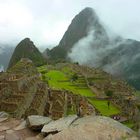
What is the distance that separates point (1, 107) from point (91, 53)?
175591 mm

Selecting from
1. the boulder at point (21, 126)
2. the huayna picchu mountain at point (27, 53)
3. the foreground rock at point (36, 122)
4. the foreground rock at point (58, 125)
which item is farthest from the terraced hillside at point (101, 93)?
the huayna picchu mountain at point (27, 53)

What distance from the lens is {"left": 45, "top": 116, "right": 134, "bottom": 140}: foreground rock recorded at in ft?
29.2

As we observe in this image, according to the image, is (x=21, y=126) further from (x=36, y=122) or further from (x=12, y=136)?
(x=12, y=136)

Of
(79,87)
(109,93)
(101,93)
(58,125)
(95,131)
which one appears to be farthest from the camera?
(79,87)

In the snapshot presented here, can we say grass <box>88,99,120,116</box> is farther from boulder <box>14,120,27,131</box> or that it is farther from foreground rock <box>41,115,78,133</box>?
foreground rock <box>41,115,78,133</box>

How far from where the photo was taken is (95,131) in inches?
359

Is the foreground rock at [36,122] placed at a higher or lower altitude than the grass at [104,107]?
higher

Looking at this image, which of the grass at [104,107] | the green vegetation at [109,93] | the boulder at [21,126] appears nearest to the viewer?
the boulder at [21,126]

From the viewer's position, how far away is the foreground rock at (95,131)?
29.2ft

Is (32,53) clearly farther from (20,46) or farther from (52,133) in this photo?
(52,133)

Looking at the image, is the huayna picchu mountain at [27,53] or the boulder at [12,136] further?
the huayna picchu mountain at [27,53]

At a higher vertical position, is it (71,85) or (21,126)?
(71,85)

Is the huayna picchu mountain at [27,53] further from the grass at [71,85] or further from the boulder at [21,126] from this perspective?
the boulder at [21,126]

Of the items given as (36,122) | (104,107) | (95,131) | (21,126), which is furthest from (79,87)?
(95,131)
